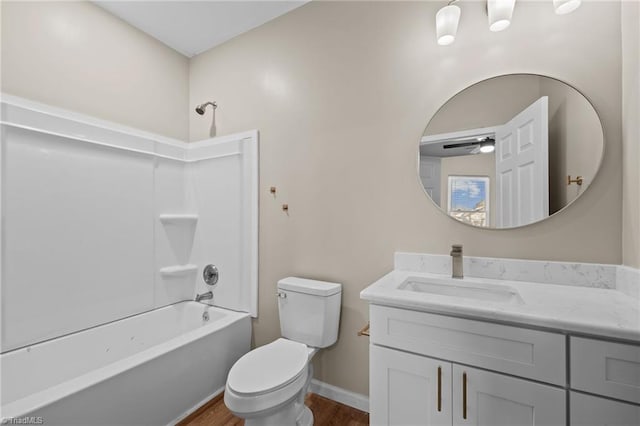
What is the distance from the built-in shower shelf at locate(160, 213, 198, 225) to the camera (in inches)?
90.5

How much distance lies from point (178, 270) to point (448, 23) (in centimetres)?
246

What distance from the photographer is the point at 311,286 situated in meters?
1.75

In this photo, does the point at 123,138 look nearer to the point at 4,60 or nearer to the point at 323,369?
the point at 4,60

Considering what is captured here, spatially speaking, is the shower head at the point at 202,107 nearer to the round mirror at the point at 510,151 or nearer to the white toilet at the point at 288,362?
the white toilet at the point at 288,362

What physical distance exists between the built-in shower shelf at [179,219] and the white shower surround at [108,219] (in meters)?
0.03

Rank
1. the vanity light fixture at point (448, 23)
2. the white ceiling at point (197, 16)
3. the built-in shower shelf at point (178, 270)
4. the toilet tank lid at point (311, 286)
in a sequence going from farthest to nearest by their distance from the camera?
1. the built-in shower shelf at point (178, 270)
2. the white ceiling at point (197, 16)
3. the toilet tank lid at point (311, 286)
4. the vanity light fixture at point (448, 23)

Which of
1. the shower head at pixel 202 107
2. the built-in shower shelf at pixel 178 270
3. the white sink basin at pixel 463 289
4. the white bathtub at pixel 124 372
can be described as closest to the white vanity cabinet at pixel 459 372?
the white sink basin at pixel 463 289

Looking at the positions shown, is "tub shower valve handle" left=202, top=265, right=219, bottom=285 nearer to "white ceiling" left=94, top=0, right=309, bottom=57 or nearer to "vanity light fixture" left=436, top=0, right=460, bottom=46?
"white ceiling" left=94, top=0, right=309, bottom=57

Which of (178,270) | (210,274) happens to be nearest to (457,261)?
(210,274)

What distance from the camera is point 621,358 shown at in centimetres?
81

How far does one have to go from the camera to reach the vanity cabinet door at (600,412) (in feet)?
2.63

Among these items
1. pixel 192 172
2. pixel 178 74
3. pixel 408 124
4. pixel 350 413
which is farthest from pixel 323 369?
pixel 178 74

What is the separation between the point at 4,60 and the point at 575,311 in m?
2.91

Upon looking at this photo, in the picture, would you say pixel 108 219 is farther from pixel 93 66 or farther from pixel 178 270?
pixel 93 66
